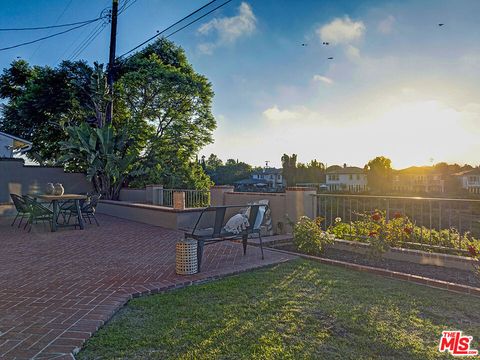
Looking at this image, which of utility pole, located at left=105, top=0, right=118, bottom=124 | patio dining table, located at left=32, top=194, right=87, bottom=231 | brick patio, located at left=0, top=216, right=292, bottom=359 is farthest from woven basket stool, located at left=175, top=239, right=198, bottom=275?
utility pole, located at left=105, top=0, right=118, bottom=124

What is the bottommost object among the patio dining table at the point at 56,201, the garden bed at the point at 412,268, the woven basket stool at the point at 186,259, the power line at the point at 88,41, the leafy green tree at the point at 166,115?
the garden bed at the point at 412,268

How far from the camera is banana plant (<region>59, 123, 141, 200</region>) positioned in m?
13.0

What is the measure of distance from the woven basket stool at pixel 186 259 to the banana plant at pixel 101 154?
1021 centimetres

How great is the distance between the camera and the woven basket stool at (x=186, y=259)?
4344 mm

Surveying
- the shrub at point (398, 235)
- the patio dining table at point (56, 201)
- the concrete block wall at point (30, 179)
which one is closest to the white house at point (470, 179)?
the shrub at point (398, 235)

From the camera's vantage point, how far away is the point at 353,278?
14.4ft

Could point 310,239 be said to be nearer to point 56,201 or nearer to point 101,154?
point 56,201

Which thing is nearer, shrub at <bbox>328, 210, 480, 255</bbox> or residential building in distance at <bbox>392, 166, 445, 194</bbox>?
shrub at <bbox>328, 210, 480, 255</bbox>

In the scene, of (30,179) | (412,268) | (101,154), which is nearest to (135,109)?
(101,154)

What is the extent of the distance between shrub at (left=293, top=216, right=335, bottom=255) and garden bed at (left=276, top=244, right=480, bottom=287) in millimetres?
193

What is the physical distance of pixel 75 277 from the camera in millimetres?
4227

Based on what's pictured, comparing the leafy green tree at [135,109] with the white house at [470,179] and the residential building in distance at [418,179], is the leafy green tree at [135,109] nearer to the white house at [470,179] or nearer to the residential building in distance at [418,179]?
the residential building in distance at [418,179]

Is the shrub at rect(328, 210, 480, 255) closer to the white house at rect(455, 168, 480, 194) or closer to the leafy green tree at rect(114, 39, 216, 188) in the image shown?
the leafy green tree at rect(114, 39, 216, 188)

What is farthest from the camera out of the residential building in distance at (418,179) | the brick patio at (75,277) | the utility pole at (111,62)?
the residential building in distance at (418,179)
